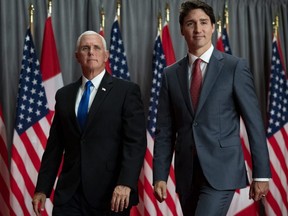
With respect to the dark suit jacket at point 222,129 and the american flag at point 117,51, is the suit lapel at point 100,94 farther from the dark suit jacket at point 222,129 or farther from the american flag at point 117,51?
the american flag at point 117,51

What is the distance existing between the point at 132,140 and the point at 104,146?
150 mm

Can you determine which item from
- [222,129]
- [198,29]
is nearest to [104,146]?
[222,129]

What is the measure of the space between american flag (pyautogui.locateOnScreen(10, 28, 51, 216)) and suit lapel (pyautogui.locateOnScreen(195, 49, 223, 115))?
253 cm

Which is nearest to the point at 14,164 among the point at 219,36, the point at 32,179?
the point at 32,179

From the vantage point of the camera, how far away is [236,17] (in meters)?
6.07

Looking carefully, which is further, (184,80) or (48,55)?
(48,55)

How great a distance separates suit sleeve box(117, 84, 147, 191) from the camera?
2568 millimetres

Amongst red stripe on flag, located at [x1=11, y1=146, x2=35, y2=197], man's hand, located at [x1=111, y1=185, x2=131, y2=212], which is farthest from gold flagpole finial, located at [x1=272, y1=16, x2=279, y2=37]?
man's hand, located at [x1=111, y1=185, x2=131, y2=212]

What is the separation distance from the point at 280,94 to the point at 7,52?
2.96 meters

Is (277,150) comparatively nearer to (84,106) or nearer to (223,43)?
(223,43)

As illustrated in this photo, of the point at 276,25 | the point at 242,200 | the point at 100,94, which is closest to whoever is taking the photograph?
the point at 100,94

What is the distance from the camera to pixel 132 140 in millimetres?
2635

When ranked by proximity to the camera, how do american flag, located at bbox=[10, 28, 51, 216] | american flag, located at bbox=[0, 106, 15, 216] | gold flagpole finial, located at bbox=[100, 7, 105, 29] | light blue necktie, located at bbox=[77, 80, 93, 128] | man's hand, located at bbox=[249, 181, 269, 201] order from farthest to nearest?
gold flagpole finial, located at bbox=[100, 7, 105, 29] → american flag, located at bbox=[0, 106, 15, 216] → american flag, located at bbox=[10, 28, 51, 216] → light blue necktie, located at bbox=[77, 80, 93, 128] → man's hand, located at bbox=[249, 181, 269, 201]

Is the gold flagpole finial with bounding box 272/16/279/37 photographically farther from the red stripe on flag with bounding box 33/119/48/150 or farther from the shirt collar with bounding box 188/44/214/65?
the shirt collar with bounding box 188/44/214/65
